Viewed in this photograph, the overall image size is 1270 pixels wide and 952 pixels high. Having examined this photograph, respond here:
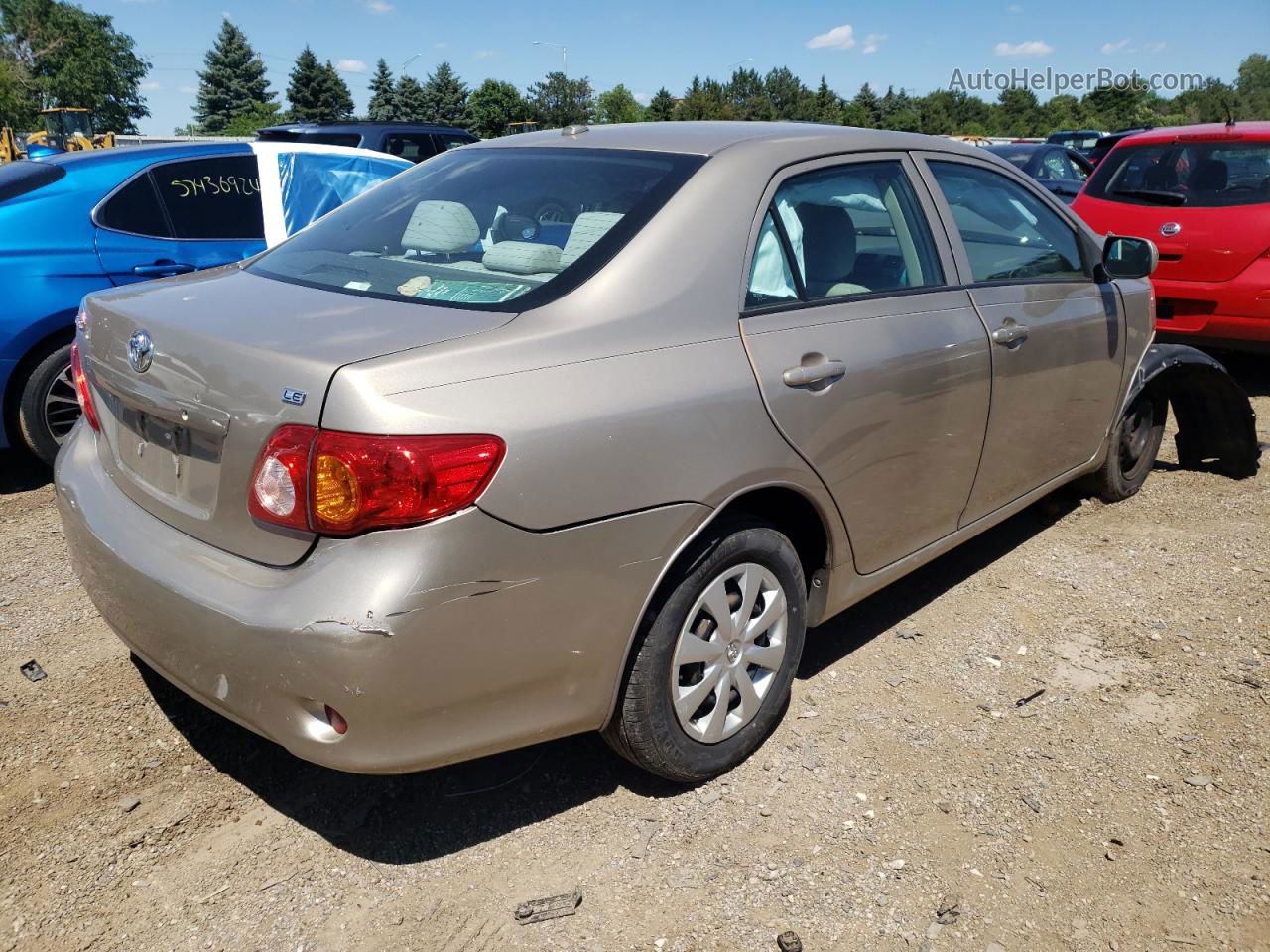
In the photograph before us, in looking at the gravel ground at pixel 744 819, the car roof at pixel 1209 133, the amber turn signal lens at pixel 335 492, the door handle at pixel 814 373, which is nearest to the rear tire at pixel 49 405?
the gravel ground at pixel 744 819

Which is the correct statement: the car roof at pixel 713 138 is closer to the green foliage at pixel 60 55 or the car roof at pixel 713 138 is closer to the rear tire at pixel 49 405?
the rear tire at pixel 49 405

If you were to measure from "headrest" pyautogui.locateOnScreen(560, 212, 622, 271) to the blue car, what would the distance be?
335 cm

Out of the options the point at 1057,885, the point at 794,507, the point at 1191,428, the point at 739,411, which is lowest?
the point at 1057,885

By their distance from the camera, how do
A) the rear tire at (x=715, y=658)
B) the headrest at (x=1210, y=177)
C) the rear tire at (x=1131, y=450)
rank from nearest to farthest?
the rear tire at (x=715, y=658)
the rear tire at (x=1131, y=450)
the headrest at (x=1210, y=177)

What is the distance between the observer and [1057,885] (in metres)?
2.51

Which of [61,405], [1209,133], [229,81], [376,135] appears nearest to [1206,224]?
[1209,133]

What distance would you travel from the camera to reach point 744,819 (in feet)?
9.00

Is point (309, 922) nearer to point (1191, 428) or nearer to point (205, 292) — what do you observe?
point (205, 292)

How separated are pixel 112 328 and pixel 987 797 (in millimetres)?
2608

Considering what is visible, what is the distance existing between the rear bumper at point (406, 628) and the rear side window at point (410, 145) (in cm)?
1061

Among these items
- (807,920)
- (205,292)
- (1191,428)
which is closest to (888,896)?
(807,920)

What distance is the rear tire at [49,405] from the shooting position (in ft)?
16.2

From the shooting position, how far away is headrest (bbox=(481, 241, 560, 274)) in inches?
104

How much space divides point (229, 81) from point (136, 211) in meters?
94.4
